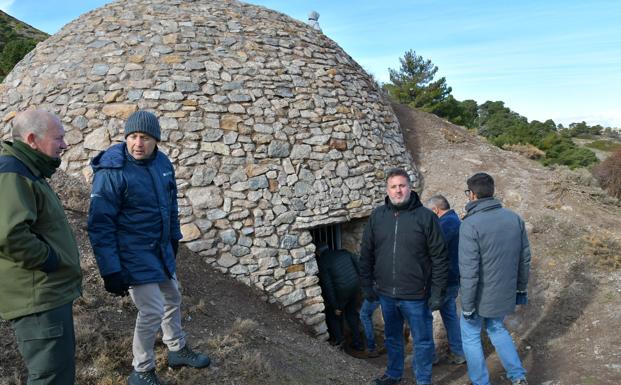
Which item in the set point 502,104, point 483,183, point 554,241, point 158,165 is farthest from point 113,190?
point 502,104

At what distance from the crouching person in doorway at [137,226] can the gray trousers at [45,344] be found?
44cm

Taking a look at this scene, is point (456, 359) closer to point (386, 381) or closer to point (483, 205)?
point (386, 381)

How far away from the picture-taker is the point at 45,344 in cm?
238

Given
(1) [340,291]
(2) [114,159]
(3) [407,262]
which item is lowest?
(1) [340,291]

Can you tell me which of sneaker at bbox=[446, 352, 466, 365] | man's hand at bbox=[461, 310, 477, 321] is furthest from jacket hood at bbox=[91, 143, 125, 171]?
sneaker at bbox=[446, 352, 466, 365]

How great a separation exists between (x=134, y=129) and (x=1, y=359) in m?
2.04

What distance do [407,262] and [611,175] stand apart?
1350 centimetres

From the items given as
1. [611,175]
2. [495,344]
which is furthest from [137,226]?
[611,175]

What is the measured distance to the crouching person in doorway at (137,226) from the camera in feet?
9.34

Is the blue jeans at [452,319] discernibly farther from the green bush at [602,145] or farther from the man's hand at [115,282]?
the green bush at [602,145]

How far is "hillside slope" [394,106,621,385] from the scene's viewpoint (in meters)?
4.95

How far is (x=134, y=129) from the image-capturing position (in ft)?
9.73

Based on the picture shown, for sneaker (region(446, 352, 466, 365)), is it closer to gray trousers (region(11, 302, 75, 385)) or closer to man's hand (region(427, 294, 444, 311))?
man's hand (region(427, 294, 444, 311))

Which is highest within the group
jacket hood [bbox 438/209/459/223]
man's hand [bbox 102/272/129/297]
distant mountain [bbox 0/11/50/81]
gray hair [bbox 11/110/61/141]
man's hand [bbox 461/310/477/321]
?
distant mountain [bbox 0/11/50/81]
